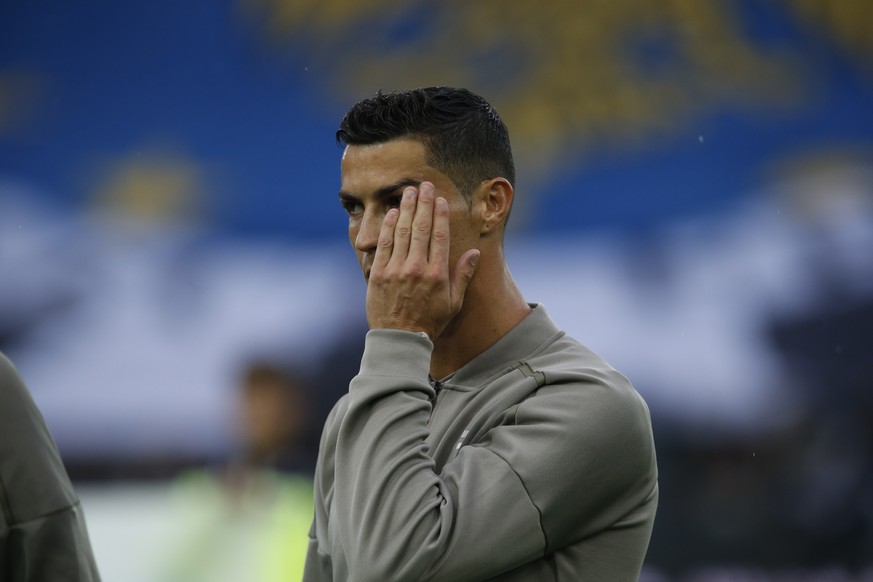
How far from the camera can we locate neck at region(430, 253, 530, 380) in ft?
5.34

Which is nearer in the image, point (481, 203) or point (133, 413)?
point (481, 203)

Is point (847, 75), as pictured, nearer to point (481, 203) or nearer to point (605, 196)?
point (605, 196)

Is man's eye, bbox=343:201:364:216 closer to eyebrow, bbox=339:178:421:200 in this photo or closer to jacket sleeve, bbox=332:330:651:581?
eyebrow, bbox=339:178:421:200

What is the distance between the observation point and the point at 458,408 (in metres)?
1.54

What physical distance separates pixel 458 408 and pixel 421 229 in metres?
0.25

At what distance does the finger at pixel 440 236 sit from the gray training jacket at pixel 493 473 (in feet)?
0.38

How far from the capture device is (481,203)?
64.2 inches

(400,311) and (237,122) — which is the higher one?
(237,122)

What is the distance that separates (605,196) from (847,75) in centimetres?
→ 95

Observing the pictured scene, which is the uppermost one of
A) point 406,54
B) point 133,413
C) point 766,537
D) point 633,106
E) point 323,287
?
point 406,54

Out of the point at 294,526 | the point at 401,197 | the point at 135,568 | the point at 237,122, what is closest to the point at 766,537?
the point at 294,526

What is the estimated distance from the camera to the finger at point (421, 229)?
1.50 m

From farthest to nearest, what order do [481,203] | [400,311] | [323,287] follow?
[323,287], [481,203], [400,311]

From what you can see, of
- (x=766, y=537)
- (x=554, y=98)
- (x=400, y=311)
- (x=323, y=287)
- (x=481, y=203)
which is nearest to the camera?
(x=400, y=311)
